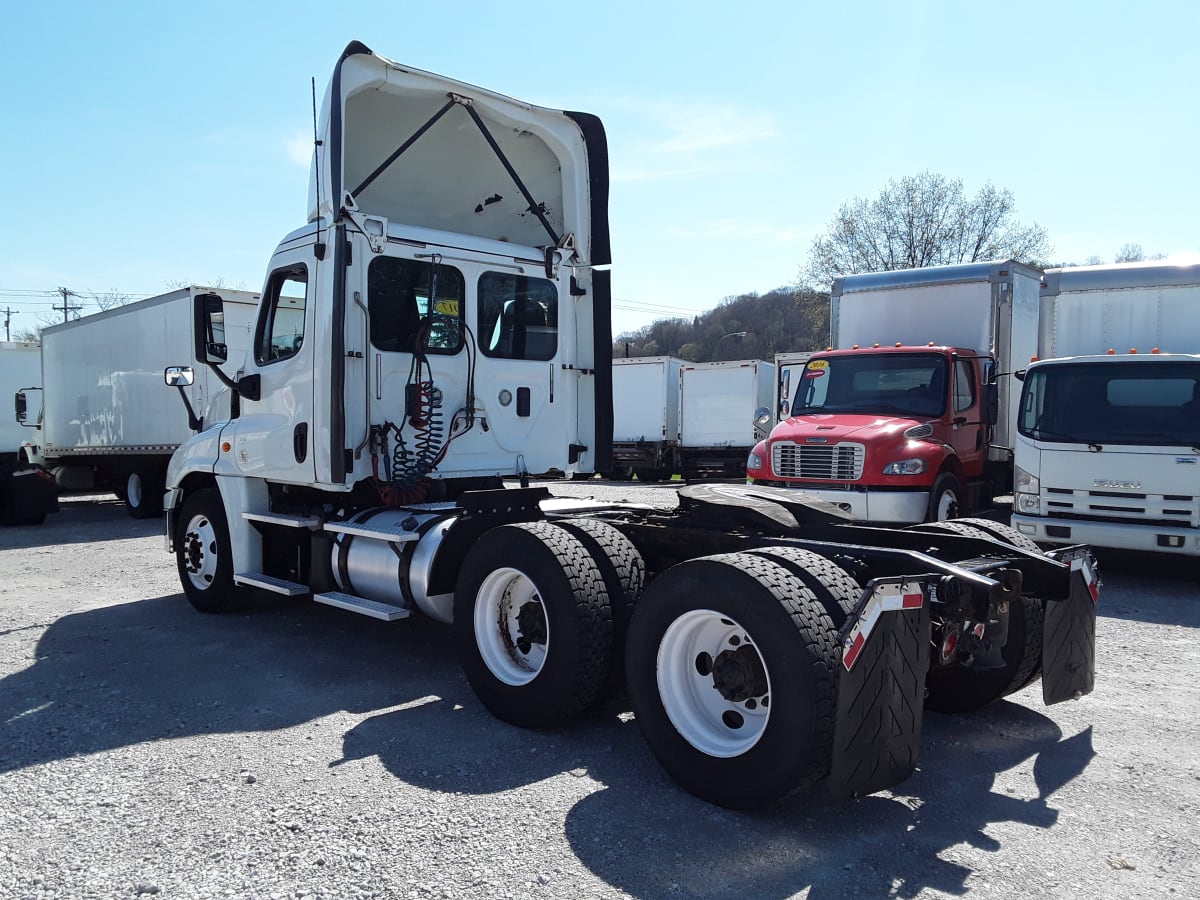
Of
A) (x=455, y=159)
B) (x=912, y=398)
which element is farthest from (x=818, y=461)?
(x=455, y=159)

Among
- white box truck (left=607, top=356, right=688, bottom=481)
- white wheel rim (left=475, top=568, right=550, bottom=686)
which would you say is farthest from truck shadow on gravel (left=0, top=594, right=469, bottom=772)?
white box truck (left=607, top=356, right=688, bottom=481)

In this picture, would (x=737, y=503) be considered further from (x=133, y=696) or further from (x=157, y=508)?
(x=157, y=508)

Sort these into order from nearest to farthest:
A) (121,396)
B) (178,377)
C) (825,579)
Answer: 1. (825,579)
2. (178,377)
3. (121,396)

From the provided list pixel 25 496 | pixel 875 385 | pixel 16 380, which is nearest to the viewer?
pixel 875 385

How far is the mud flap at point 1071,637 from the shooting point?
4.29 meters

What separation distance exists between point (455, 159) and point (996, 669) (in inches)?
215

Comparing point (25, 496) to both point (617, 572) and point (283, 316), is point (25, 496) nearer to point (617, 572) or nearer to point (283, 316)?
point (283, 316)

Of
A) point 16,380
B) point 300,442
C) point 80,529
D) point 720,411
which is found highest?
point 16,380

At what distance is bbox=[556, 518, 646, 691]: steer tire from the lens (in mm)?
4688

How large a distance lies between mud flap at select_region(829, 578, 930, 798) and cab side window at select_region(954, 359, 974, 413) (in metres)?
7.95

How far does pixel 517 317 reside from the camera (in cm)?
729

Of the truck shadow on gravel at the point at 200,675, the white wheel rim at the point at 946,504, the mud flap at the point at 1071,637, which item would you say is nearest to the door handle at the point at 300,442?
the truck shadow on gravel at the point at 200,675

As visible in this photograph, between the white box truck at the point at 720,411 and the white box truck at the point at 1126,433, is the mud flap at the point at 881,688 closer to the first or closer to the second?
the white box truck at the point at 1126,433

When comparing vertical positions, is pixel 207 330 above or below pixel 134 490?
above
